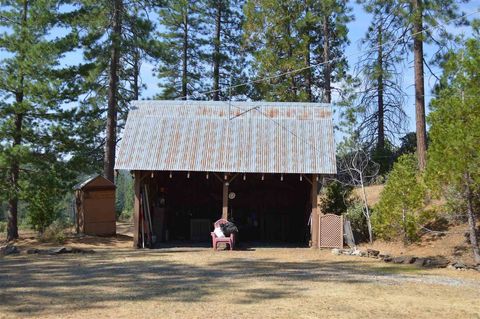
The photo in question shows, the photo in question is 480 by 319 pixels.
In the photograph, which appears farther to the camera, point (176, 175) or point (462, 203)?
point (176, 175)

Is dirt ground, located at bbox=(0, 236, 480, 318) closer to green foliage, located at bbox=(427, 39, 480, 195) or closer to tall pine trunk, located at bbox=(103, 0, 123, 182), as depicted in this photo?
green foliage, located at bbox=(427, 39, 480, 195)

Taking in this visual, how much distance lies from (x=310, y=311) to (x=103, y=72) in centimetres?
2236

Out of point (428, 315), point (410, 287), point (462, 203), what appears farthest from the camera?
point (462, 203)

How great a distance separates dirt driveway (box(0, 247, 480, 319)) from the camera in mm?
8836

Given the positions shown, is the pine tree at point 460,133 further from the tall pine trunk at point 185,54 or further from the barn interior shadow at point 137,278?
the tall pine trunk at point 185,54

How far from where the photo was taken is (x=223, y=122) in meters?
21.5

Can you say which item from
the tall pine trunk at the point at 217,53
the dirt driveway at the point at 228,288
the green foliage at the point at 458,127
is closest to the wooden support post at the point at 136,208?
the dirt driveway at the point at 228,288

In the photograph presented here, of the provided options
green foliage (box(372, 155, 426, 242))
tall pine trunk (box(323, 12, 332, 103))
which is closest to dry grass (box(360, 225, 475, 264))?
green foliage (box(372, 155, 426, 242))

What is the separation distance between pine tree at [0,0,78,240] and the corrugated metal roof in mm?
3410

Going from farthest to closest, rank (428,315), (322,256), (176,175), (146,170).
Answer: (176,175) → (146,170) → (322,256) → (428,315)

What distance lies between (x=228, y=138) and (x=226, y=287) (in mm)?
10207

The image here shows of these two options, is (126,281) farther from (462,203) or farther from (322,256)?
(462,203)

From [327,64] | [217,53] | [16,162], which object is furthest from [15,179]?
[327,64]

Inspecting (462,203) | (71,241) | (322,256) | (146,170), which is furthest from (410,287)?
(71,241)
